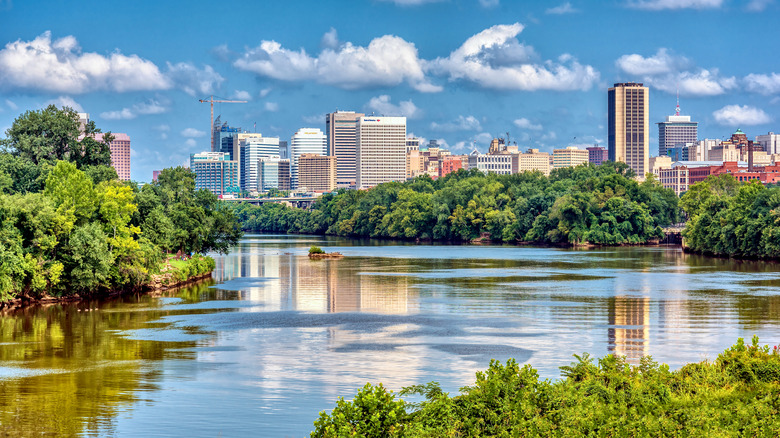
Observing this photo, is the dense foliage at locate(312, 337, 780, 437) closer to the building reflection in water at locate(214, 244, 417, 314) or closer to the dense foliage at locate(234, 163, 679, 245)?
the building reflection in water at locate(214, 244, 417, 314)

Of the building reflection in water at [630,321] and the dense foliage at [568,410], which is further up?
the dense foliage at [568,410]

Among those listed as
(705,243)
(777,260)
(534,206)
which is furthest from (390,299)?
(534,206)

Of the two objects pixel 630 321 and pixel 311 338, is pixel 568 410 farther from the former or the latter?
pixel 630 321

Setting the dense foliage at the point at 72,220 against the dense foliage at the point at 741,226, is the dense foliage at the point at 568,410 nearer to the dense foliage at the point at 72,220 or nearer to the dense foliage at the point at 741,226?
the dense foliage at the point at 72,220

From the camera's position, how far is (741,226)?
10012 centimetres

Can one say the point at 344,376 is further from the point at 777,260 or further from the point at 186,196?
the point at 777,260

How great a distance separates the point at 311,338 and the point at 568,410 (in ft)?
86.8

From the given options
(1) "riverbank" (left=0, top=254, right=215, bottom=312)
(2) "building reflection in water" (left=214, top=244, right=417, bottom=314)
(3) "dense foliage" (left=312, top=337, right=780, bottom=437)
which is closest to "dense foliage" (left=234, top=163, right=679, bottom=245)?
(2) "building reflection in water" (left=214, top=244, right=417, bottom=314)

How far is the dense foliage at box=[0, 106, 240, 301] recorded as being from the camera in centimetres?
5538

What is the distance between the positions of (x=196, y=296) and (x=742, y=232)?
64548 millimetres

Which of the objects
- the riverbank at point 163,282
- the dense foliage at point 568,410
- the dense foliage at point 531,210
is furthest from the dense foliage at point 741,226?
the dense foliage at point 568,410

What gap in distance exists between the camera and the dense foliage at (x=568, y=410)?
18.1 m

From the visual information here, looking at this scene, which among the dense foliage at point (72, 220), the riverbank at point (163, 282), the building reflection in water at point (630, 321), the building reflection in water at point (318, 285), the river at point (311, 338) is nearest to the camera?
the river at point (311, 338)

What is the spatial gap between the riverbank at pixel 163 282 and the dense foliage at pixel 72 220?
17.7 inches
